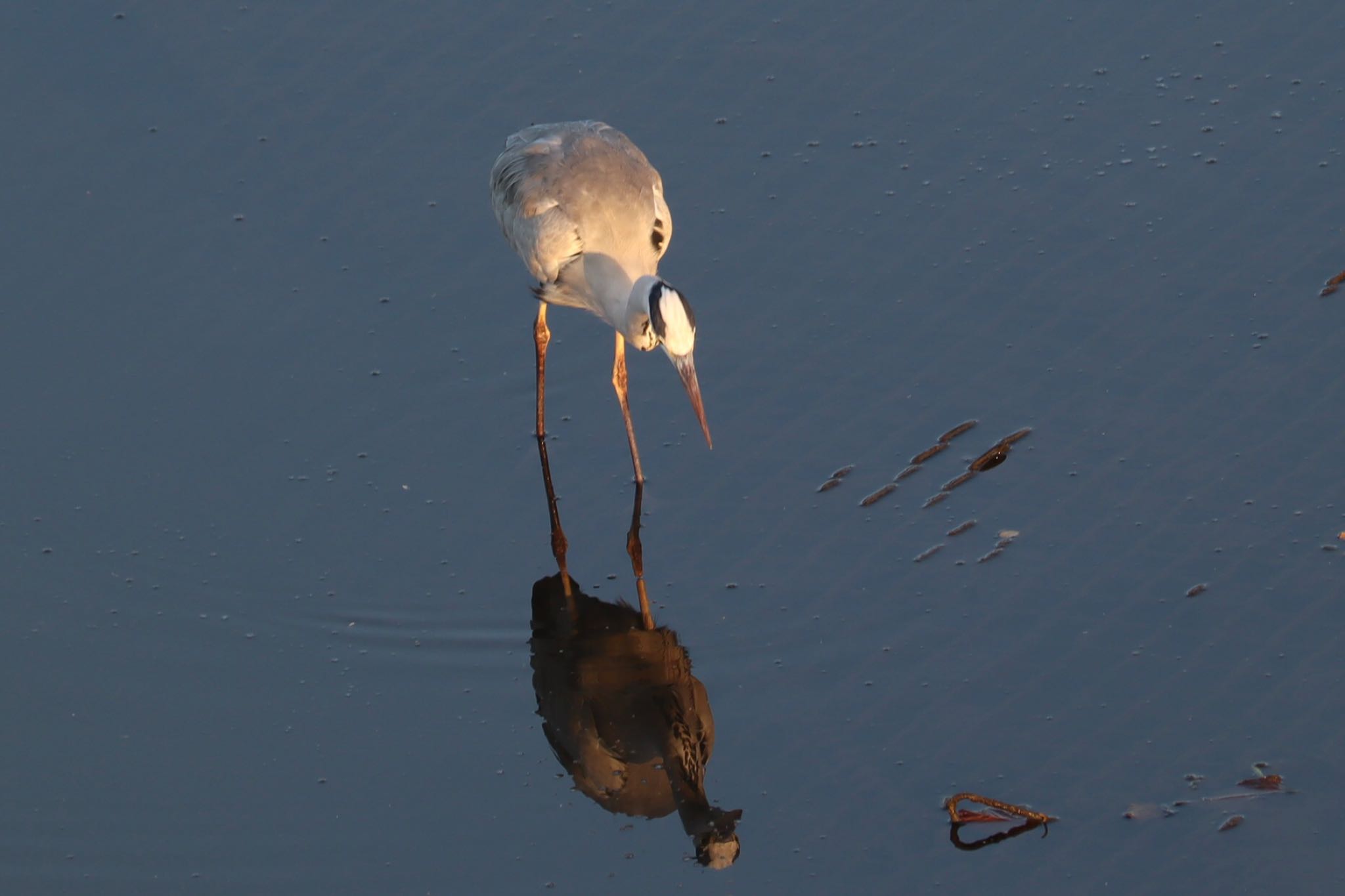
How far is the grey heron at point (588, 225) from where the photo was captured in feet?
27.8

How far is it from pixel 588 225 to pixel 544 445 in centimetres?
102

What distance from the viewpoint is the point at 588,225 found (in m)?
8.52

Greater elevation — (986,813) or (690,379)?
(690,379)

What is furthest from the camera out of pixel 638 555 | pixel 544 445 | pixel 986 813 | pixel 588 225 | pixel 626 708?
pixel 544 445

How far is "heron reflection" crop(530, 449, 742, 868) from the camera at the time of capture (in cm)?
691

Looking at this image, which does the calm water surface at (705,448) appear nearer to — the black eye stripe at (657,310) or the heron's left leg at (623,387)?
the heron's left leg at (623,387)

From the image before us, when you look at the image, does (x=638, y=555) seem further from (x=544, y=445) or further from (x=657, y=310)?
(x=657, y=310)

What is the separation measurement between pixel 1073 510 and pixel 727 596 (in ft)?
4.96

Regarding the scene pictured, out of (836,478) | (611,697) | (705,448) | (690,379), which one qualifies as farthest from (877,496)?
(611,697)

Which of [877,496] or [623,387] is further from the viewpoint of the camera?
[623,387]

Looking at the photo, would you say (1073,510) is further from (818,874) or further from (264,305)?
(264,305)

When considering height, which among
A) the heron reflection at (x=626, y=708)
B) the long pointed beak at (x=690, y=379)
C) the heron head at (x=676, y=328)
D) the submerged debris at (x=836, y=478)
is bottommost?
the heron reflection at (x=626, y=708)

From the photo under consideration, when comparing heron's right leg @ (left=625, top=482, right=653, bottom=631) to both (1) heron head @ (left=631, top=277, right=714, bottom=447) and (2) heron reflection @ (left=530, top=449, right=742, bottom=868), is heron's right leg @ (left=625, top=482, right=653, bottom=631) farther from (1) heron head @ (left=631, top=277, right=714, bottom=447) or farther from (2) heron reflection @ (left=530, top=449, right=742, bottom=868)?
(1) heron head @ (left=631, top=277, right=714, bottom=447)

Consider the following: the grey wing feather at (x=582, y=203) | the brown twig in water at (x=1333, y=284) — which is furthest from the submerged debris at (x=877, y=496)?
the brown twig in water at (x=1333, y=284)
